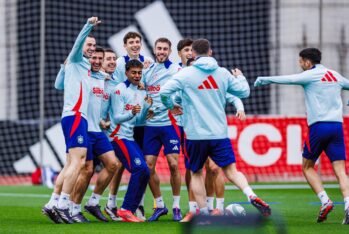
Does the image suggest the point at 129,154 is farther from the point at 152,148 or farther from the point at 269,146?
the point at 269,146

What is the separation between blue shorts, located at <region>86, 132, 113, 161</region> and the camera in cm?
1238

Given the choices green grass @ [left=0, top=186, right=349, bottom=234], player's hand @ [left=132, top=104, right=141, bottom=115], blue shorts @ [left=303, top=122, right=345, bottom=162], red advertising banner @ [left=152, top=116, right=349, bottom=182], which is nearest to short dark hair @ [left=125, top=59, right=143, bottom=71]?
player's hand @ [left=132, top=104, right=141, bottom=115]

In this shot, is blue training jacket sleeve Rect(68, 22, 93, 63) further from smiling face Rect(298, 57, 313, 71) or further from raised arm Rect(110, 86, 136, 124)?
smiling face Rect(298, 57, 313, 71)

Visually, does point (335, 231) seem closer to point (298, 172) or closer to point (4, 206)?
point (4, 206)

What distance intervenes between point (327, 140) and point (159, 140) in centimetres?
211

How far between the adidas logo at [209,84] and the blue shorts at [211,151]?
1.91ft

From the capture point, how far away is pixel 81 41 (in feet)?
38.4

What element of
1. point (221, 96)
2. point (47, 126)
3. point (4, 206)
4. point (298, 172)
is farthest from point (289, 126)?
point (221, 96)

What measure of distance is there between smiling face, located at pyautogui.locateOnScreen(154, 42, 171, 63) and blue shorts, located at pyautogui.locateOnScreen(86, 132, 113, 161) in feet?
4.51

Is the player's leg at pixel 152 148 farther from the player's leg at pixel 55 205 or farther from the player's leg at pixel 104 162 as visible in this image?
the player's leg at pixel 55 205

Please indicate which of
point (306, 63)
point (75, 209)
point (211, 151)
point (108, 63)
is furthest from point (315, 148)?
point (75, 209)

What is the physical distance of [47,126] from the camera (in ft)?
72.1

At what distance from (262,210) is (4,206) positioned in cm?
565

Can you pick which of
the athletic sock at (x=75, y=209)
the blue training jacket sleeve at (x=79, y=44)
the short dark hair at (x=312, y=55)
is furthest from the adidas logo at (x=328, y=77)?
the athletic sock at (x=75, y=209)
